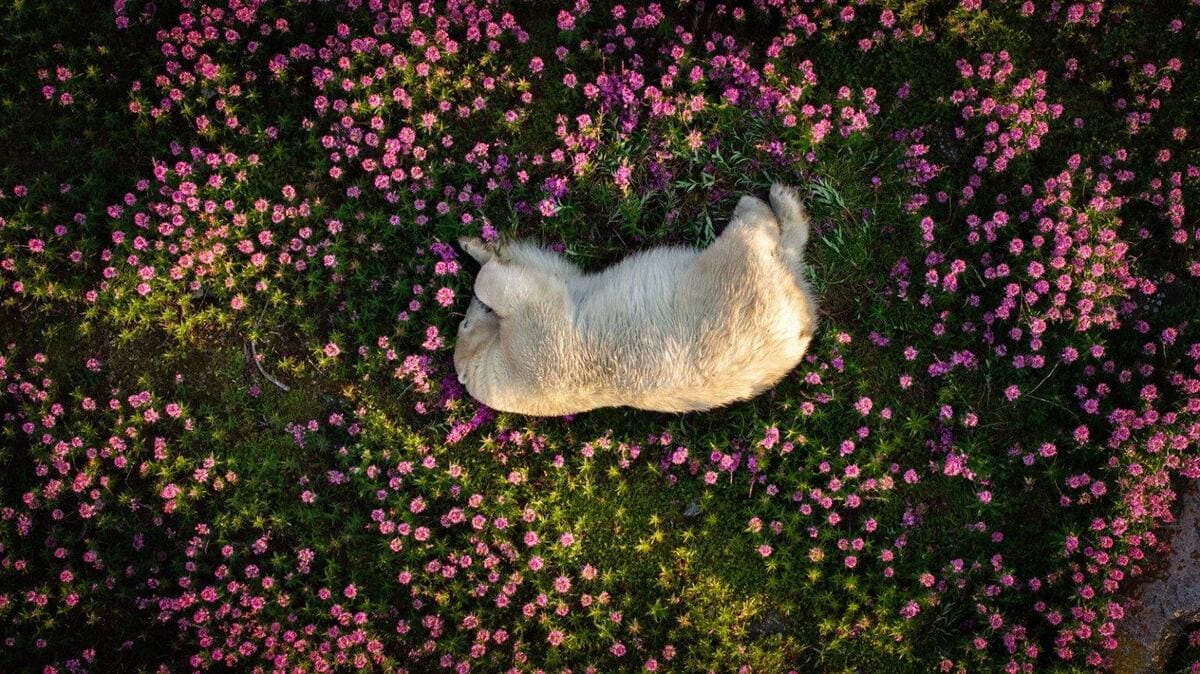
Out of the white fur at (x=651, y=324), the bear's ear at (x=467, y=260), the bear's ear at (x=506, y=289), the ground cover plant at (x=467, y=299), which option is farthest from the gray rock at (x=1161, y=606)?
the bear's ear at (x=467, y=260)

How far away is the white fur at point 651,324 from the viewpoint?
5340mm

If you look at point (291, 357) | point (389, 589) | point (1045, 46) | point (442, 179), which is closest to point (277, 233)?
point (291, 357)

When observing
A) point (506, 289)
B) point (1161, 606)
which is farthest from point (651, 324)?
point (1161, 606)

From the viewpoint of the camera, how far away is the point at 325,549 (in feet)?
20.9

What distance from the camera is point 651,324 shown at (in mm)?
5496

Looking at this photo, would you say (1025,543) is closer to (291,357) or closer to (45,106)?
(291,357)

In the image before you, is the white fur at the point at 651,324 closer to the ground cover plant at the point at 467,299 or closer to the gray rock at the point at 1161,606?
the ground cover plant at the point at 467,299

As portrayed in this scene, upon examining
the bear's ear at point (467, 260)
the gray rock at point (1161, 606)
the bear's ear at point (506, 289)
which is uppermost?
the bear's ear at point (506, 289)

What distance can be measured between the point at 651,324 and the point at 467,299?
6.14ft

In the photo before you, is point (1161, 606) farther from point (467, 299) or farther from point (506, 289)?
point (467, 299)

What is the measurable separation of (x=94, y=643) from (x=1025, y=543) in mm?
8181

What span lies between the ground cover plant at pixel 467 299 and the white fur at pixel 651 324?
18.6 inches

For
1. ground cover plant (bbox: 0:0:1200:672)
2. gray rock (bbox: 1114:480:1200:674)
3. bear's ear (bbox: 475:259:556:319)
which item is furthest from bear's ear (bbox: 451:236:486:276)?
gray rock (bbox: 1114:480:1200:674)

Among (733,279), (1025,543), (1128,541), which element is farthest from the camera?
(1025,543)
